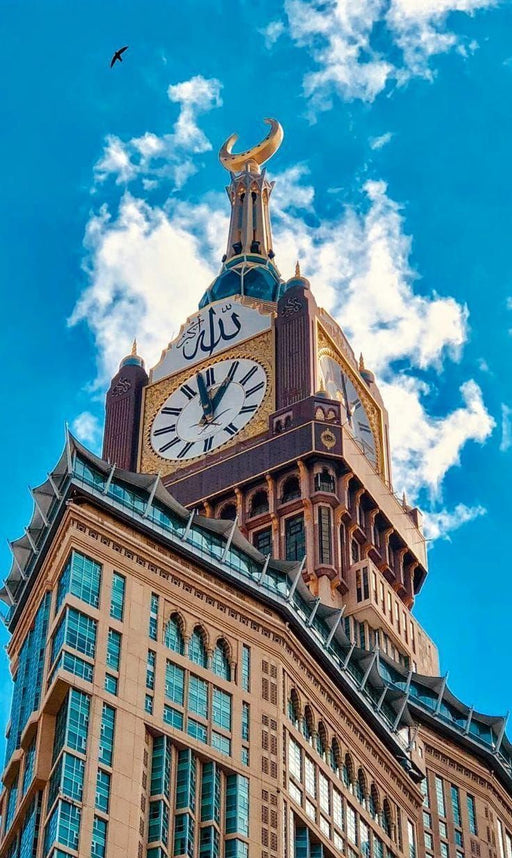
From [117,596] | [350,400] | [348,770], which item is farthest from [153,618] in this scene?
[350,400]

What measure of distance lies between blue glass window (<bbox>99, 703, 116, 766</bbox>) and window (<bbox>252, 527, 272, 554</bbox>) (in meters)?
42.0

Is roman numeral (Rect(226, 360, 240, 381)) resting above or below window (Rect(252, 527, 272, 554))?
above

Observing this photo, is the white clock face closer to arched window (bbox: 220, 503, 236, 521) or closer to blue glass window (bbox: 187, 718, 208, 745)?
arched window (bbox: 220, 503, 236, 521)

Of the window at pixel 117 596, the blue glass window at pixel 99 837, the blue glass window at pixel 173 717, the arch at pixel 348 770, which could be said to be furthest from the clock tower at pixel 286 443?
the blue glass window at pixel 99 837

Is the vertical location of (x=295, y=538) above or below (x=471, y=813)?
above

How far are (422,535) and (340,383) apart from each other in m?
12.8

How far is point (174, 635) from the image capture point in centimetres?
9425

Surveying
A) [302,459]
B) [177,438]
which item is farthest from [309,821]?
[177,438]

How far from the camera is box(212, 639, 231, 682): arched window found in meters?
95.1

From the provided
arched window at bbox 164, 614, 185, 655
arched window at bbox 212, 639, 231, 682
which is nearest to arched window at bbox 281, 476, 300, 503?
arched window at bbox 212, 639, 231, 682

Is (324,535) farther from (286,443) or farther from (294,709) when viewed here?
(294,709)

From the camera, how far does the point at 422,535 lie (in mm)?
138625

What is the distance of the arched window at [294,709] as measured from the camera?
97.4 meters

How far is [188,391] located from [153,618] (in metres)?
48.1
